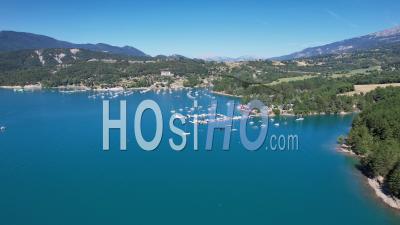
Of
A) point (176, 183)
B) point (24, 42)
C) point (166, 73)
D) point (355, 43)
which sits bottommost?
point (176, 183)

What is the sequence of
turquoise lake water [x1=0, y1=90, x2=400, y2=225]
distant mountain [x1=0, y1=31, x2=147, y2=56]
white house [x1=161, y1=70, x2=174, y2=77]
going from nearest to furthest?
turquoise lake water [x1=0, y1=90, x2=400, y2=225], white house [x1=161, y1=70, x2=174, y2=77], distant mountain [x1=0, y1=31, x2=147, y2=56]

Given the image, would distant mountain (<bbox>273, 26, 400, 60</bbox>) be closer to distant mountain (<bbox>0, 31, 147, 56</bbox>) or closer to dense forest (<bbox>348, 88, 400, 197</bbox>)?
distant mountain (<bbox>0, 31, 147, 56</bbox>)

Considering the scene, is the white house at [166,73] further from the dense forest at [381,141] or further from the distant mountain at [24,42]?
the distant mountain at [24,42]

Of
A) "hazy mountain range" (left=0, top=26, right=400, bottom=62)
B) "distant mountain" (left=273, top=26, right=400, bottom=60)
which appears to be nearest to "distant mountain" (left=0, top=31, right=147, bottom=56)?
"hazy mountain range" (left=0, top=26, right=400, bottom=62)

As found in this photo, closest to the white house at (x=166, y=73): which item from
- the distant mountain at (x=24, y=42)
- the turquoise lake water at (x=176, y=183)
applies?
the turquoise lake water at (x=176, y=183)

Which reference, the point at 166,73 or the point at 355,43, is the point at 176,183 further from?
A: the point at 355,43

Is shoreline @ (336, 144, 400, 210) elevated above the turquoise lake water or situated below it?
above

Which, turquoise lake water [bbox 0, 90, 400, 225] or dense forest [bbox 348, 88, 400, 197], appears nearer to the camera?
turquoise lake water [bbox 0, 90, 400, 225]

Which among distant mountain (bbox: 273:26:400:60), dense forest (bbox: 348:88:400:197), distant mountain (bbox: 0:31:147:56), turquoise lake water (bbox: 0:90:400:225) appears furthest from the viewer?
distant mountain (bbox: 273:26:400:60)

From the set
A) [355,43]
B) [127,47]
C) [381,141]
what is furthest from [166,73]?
[355,43]

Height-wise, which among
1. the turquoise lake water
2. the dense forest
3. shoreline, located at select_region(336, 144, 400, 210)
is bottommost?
the turquoise lake water

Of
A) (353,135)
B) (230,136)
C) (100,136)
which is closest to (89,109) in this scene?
(100,136)
